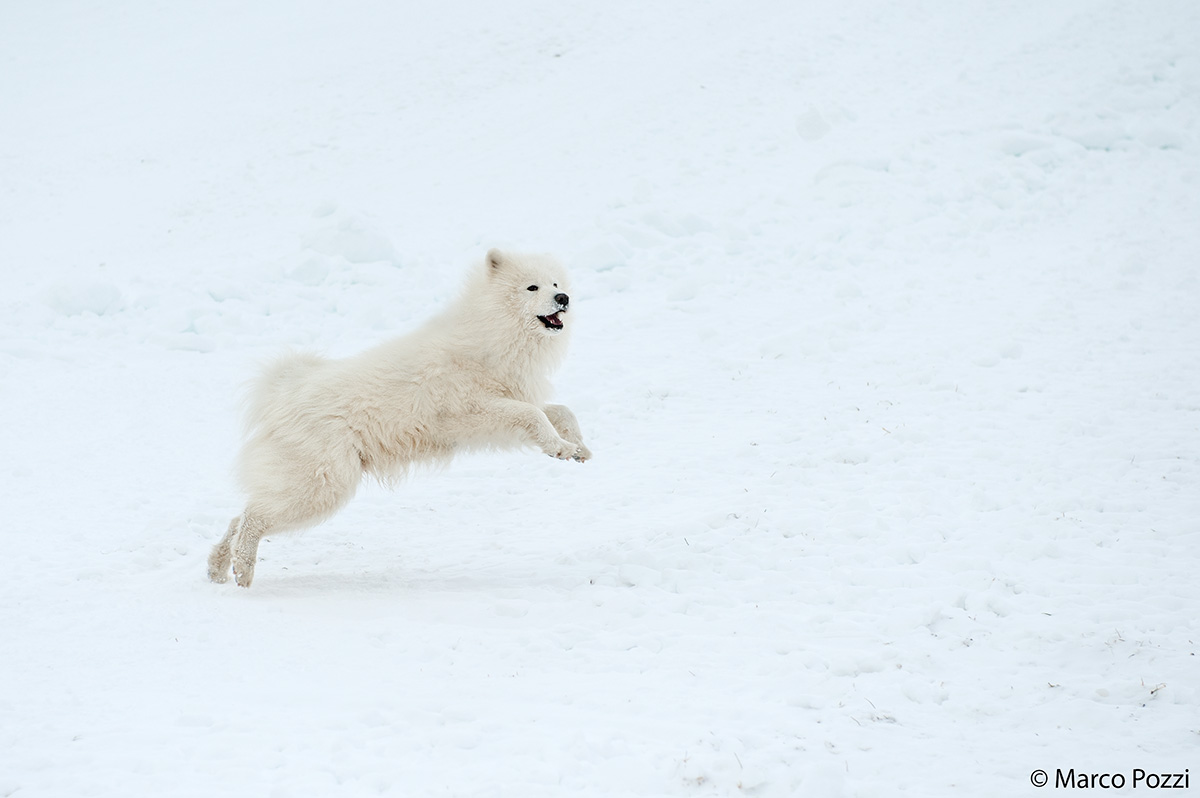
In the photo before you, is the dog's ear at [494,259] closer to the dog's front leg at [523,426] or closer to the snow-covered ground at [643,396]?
the dog's front leg at [523,426]

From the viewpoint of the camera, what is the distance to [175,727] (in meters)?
3.87

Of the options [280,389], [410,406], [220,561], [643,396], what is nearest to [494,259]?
[410,406]

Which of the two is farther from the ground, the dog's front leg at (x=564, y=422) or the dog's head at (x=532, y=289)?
the dog's head at (x=532, y=289)

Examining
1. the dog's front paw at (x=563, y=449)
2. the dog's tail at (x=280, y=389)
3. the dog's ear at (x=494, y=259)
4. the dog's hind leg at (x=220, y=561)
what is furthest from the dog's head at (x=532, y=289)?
the dog's hind leg at (x=220, y=561)

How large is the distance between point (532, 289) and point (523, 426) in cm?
106

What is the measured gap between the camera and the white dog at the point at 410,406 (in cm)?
584

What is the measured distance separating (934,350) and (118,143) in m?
15.1

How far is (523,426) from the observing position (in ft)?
19.9

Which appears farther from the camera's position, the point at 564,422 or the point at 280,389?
the point at 564,422

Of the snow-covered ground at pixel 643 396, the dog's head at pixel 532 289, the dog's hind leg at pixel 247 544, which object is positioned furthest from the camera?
the dog's head at pixel 532 289

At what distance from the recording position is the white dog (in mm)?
5844

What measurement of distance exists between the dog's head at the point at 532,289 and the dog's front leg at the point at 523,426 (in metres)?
0.63

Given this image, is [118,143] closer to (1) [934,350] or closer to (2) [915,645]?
(1) [934,350]

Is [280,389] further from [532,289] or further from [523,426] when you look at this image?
[532,289]
